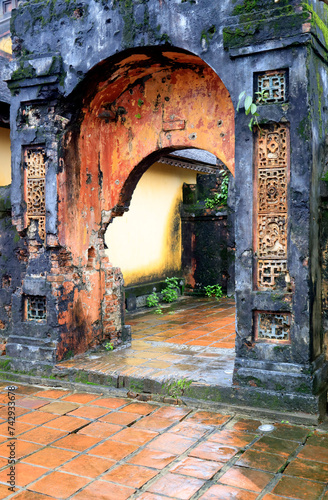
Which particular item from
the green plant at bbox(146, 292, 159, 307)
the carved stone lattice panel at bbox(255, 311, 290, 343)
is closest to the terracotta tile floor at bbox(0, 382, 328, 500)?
the carved stone lattice panel at bbox(255, 311, 290, 343)

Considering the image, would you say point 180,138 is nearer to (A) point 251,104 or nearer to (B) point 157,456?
(A) point 251,104

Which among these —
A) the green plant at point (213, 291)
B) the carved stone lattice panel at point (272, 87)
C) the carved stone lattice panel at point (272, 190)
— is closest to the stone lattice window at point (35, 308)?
the carved stone lattice panel at point (272, 190)

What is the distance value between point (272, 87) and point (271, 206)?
1055mm

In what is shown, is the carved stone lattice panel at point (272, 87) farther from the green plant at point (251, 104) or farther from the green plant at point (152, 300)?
the green plant at point (152, 300)

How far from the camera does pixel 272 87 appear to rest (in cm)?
447

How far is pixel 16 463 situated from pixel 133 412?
1.26 m

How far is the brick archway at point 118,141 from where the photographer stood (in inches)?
220

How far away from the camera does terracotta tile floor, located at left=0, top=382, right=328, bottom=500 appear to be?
126 inches

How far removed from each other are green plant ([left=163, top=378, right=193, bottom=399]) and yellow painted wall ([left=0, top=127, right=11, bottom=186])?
180 inches

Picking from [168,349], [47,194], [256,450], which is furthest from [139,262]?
[256,450]

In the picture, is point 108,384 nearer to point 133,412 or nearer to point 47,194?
point 133,412

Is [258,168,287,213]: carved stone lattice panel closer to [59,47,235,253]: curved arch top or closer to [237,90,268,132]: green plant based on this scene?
[237,90,268,132]: green plant

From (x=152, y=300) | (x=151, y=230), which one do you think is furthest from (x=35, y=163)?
(x=151, y=230)

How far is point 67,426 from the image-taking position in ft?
14.1
